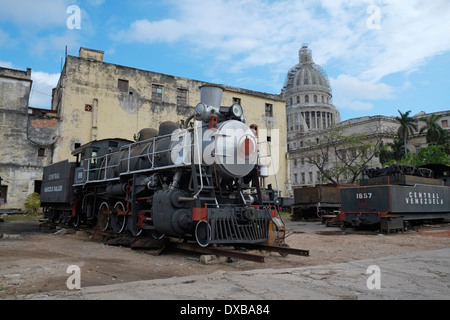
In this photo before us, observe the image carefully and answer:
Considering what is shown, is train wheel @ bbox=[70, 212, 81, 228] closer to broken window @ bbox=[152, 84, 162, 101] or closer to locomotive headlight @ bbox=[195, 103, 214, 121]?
locomotive headlight @ bbox=[195, 103, 214, 121]

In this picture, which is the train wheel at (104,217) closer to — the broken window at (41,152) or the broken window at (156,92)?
the broken window at (41,152)

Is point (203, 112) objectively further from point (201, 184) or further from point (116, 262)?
point (116, 262)

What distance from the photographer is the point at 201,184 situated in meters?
7.62

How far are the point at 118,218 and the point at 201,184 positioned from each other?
188 inches

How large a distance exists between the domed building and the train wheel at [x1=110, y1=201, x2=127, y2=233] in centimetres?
8836

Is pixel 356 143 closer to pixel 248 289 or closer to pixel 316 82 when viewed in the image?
pixel 248 289

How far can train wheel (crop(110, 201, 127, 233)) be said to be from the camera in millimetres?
10824

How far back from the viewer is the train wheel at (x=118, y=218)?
10824 millimetres

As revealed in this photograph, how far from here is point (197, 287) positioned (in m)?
4.74

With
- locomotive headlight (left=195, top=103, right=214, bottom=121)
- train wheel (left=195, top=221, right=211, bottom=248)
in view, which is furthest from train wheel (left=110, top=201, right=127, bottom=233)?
locomotive headlight (left=195, top=103, right=214, bottom=121)

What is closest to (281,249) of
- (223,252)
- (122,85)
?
(223,252)

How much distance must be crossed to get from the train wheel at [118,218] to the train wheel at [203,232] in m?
3.84
